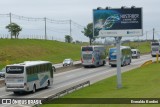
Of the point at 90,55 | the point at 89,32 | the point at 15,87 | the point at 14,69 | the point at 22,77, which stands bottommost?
the point at 15,87

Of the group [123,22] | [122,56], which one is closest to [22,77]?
[123,22]

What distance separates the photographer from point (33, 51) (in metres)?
108

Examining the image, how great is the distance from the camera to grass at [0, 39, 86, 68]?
9719 centimetres

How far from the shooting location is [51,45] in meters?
125

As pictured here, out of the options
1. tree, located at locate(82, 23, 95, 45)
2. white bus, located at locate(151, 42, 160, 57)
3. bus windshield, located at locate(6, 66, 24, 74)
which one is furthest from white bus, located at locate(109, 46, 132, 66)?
tree, located at locate(82, 23, 95, 45)

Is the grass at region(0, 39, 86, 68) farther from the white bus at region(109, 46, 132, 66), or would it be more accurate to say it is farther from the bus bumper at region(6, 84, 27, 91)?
the bus bumper at region(6, 84, 27, 91)

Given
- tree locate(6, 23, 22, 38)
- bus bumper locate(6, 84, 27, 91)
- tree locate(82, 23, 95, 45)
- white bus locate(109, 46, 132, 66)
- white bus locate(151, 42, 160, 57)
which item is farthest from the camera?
tree locate(82, 23, 95, 45)

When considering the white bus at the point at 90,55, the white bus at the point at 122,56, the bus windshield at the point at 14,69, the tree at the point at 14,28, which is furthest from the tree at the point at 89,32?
the bus windshield at the point at 14,69

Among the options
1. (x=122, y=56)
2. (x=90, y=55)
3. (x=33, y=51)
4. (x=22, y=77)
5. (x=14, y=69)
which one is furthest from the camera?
(x=33, y=51)

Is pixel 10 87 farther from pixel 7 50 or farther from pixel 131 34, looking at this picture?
pixel 7 50

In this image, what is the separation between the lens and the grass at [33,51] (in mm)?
97188

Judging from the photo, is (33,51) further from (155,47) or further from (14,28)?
(155,47)

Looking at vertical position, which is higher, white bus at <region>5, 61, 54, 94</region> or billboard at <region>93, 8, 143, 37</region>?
billboard at <region>93, 8, 143, 37</region>

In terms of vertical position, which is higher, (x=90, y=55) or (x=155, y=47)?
(x=155, y=47)
